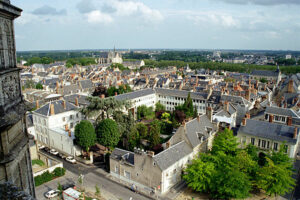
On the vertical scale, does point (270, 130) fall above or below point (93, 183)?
above

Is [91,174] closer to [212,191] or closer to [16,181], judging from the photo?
[212,191]

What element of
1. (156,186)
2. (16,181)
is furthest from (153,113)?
(16,181)

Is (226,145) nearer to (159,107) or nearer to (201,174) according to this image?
(201,174)

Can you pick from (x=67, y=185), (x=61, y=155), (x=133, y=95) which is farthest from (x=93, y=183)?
(x=133, y=95)

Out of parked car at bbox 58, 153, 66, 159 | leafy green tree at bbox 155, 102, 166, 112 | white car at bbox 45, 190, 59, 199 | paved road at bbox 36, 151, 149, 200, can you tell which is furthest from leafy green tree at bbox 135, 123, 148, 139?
leafy green tree at bbox 155, 102, 166, 112

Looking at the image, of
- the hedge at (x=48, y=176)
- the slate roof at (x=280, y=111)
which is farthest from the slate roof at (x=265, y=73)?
the hedge at (x=48, y=176)

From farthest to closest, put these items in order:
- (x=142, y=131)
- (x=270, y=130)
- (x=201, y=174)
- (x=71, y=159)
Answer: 1. (x=142, y=131)
2. (x=71, y=159)
3. (x=270, y=130)
4. (x=201, y=174)
